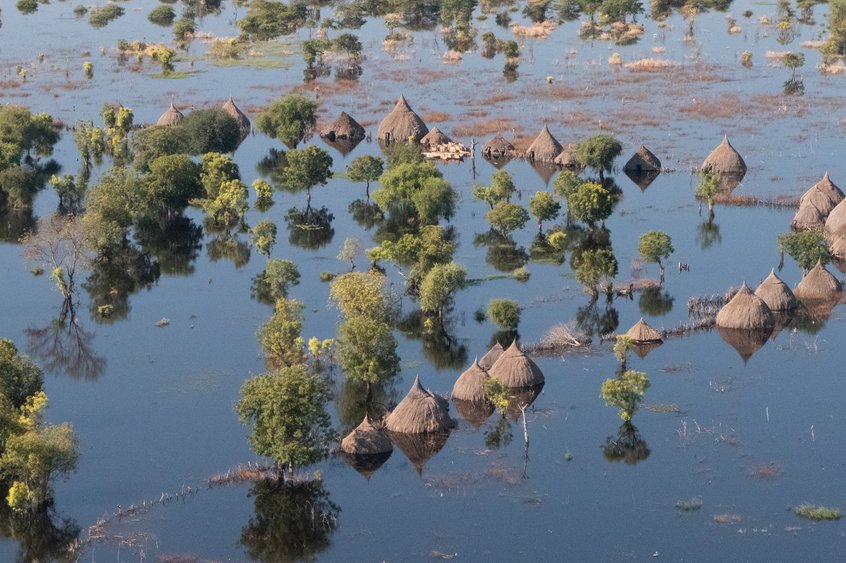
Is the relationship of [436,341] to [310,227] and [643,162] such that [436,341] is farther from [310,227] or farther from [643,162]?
[643,162]

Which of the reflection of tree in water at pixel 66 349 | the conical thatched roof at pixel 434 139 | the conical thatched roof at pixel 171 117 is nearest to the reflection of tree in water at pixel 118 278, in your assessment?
the reflection of tree in water at pixel 66 349

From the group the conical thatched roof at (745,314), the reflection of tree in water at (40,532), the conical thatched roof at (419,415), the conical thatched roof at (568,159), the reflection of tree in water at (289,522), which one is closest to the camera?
the reflection of tree in water at (40,532)

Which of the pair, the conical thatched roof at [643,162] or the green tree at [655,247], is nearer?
the green tree at [655,247]

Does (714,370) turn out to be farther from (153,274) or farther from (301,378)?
(153,274)

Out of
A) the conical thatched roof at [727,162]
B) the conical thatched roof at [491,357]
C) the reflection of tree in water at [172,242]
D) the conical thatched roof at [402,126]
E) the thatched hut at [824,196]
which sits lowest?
the conical thatched roof at [402,126]

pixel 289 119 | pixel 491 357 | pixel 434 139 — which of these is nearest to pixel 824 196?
pixel 434 139

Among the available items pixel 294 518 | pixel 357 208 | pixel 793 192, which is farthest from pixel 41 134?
pixel 294 518

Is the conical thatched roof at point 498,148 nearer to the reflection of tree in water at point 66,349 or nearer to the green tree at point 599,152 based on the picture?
the green tree at point 599,152
